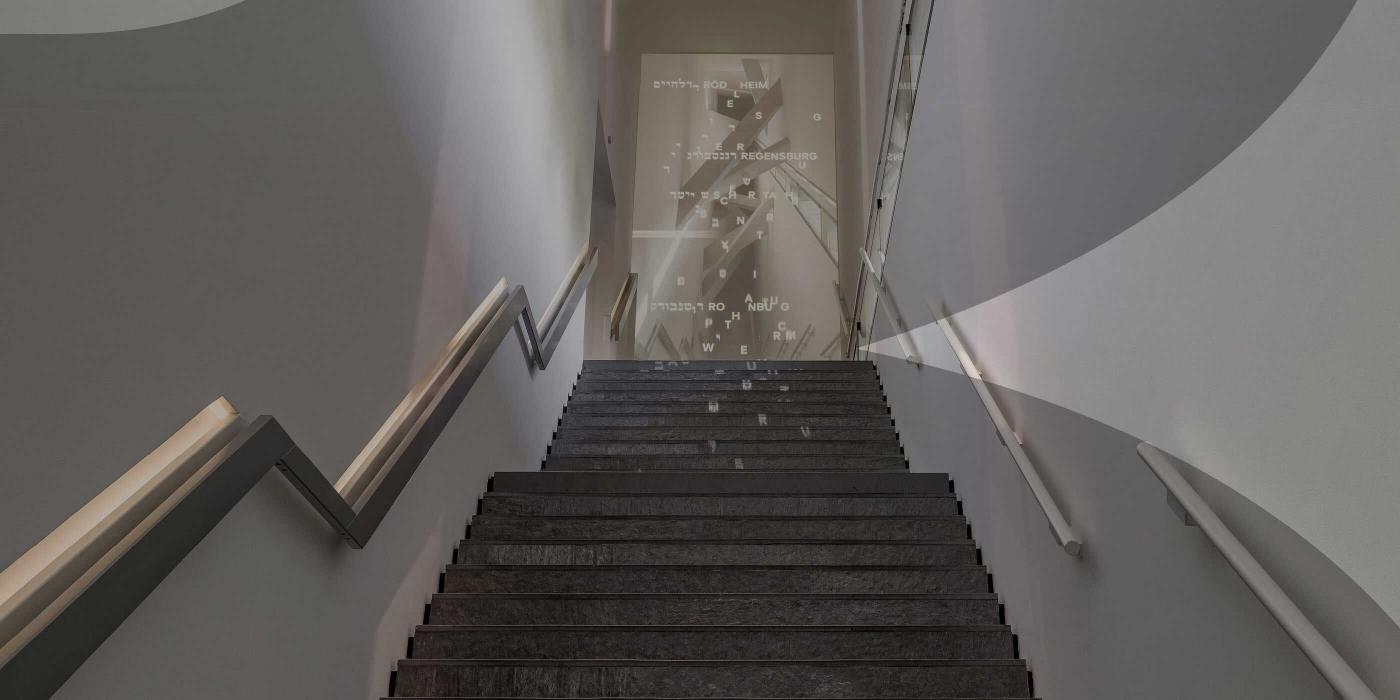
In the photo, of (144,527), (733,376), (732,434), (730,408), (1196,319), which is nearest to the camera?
(144,527)

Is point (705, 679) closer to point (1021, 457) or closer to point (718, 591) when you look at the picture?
point (718, 591)

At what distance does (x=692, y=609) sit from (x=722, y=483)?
1055mm

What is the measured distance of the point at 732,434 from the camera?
5773 mm

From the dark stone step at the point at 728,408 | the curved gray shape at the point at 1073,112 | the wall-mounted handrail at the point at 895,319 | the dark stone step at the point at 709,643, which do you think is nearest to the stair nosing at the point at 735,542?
the dark stone step at the point at 709,643

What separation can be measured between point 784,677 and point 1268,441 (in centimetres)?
170

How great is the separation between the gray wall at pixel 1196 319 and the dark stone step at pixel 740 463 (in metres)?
1.81

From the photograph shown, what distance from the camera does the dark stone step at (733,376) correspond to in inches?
271

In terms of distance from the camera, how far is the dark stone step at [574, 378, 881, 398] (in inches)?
261

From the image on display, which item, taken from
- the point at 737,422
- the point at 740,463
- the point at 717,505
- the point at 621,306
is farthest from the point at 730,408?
the point at 621,306

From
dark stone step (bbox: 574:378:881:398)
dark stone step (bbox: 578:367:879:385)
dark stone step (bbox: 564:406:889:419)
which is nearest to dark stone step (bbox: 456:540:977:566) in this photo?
dark stone step (bbox: 564:406:889:419)

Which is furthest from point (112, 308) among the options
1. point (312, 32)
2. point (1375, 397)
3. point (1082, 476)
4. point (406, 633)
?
point (1082, 476)

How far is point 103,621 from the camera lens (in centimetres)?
161

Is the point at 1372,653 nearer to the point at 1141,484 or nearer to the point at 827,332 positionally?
the point at 1141,484

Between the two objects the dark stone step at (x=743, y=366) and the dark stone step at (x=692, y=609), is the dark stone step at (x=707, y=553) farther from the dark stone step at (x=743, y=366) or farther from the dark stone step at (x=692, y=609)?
the dark stone step at (x=743, y=366)
